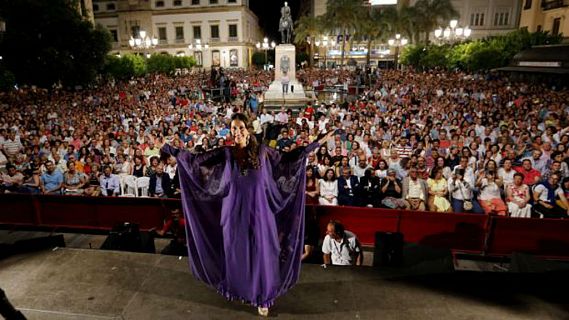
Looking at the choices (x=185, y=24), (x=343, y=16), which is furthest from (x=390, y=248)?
(x=185, y=24)

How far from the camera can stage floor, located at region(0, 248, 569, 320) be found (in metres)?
3.99

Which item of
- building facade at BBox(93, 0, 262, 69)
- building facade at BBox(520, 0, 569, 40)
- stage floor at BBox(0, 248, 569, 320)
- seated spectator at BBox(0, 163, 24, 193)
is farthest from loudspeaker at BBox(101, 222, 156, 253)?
building facade at BBox(93, 0, 262, 69)

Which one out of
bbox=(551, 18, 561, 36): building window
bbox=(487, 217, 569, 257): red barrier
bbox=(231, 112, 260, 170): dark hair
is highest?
bbox=(551, 18, 561, 36): building window

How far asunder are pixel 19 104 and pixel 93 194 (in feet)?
44.4

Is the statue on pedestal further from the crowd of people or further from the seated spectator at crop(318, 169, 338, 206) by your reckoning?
the seated spectator at crop(318, 169, 338, 206)

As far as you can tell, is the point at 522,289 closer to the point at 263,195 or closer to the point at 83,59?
the point at 263,195

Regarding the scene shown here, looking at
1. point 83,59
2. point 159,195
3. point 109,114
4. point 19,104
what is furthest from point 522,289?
point 83,59

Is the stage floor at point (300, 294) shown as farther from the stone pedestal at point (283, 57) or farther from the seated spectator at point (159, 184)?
the stone pedestal at point (283, 57)

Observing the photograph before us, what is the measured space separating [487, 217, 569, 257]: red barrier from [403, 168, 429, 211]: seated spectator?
4.38ft

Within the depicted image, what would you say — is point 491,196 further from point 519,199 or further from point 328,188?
point 328,188

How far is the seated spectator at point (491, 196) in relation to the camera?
7.12 meters

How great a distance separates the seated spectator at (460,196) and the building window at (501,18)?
59.5 meters

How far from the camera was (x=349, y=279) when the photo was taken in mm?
4566

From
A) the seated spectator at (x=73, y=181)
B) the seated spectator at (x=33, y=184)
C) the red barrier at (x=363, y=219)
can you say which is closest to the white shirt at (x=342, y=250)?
the red barrier at (x=363, y=219)
